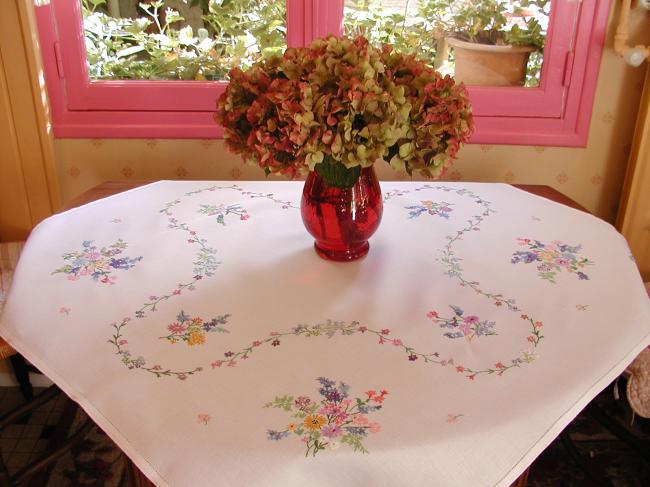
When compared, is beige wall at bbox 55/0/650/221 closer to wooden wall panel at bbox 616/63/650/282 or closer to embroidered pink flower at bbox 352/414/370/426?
wooden wall panel at bbox 616/63/650/282

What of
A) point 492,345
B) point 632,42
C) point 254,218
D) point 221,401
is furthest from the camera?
point 632,42

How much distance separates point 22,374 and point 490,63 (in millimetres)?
1878

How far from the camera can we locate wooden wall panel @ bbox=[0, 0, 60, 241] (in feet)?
6.06

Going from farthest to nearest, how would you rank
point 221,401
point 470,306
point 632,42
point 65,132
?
point 65,132
point 632,42
point 470,306
point 221,401

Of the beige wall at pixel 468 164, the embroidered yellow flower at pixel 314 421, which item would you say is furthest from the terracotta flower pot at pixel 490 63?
the embroidered yellow flower at pixel 314 421

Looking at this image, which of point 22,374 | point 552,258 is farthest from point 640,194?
point 22,374

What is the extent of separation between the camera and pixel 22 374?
216cm

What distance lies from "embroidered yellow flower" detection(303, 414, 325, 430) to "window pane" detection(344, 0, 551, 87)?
56.0 inches

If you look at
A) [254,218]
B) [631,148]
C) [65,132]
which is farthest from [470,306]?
[65,132]

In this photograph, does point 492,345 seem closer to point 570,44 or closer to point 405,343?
point 405,343

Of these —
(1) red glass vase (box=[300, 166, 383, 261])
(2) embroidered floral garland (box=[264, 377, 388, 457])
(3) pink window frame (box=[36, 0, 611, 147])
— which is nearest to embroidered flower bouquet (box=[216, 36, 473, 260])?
(1) red glass vase (box=[300, 166, 383, 261])

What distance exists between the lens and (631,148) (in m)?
1.97

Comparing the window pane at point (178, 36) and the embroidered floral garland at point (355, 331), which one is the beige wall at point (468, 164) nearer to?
the window pane at point (178, 36)

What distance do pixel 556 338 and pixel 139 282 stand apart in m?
0.77
